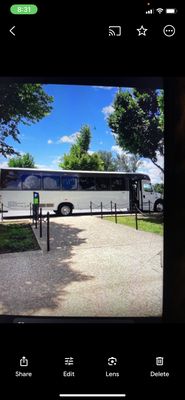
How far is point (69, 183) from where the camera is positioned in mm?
9102

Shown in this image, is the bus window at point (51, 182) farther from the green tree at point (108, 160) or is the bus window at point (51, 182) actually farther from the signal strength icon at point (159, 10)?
the signal strength icon at point (159, 10)

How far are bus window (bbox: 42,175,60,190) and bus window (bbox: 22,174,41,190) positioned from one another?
244 millimetres

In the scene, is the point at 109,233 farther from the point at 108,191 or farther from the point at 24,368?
the point at 24,368

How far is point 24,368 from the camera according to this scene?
79cm

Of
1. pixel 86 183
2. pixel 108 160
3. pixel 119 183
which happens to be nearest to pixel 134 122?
Answer: pixel 108 160

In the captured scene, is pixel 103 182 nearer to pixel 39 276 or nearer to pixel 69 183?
pixel 69 183

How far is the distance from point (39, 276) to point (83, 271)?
68cm

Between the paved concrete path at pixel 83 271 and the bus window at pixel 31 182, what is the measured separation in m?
2.28

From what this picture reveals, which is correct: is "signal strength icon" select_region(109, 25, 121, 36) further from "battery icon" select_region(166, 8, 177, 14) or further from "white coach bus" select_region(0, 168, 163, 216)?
"white coach bus" select_region(0, 168, 163, 216)

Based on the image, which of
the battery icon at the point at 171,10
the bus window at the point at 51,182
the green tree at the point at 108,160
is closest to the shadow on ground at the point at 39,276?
the green tree at the point at 108,160

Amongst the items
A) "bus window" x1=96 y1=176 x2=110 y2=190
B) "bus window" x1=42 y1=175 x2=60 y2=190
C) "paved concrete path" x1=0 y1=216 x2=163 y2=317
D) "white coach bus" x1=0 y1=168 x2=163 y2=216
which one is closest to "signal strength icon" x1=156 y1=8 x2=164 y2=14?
"paved concrete path" x1=0 y1=216 x2=163 y2=317

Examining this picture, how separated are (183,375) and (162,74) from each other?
1113 mm

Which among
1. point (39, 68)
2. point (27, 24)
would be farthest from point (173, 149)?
point (27, 24)

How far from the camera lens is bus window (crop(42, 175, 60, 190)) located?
8109mm
